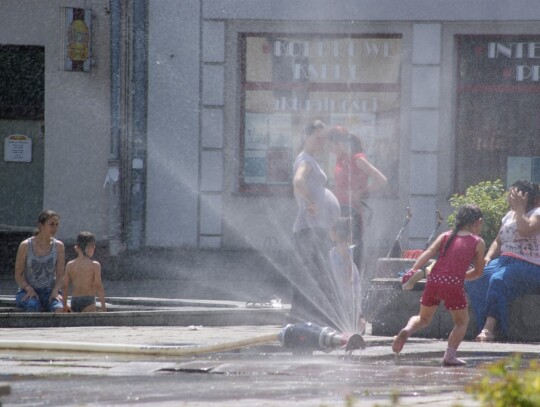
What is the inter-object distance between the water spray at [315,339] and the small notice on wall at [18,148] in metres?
11.8

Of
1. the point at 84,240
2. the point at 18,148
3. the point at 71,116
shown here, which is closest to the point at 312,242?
the point at 84,240

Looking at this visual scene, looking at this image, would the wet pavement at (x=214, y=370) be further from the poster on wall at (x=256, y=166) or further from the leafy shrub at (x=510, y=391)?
the poster on wall at (x=256, y=166)

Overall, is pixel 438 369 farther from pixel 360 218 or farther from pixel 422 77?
pixel 422 77

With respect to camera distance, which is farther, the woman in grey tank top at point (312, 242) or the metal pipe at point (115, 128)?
the metal pipe at point (115, 128)

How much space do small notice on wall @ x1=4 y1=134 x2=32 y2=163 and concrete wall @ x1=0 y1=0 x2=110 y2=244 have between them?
2.98 feet

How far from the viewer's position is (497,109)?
19047mm

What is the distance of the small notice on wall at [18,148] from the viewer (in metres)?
20.7

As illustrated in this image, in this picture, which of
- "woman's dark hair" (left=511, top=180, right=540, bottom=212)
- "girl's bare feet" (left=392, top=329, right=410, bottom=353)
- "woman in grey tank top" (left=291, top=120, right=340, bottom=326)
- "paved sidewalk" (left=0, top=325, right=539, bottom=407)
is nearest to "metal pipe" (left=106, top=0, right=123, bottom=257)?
"paved sidewalk" (left=0, top=325, right=539, bottom=407)

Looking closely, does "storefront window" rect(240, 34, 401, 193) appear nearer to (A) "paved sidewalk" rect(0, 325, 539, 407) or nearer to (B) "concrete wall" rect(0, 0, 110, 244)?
(B) "concrete wall" rect(0, 0, 110, 244)

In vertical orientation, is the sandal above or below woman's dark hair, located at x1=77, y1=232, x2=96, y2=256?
below

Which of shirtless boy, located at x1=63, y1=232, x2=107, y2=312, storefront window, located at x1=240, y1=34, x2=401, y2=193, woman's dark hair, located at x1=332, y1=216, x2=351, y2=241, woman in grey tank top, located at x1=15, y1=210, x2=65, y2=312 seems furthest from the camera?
storefront window, located at x1=240, y1=34, x2=401, y2=193

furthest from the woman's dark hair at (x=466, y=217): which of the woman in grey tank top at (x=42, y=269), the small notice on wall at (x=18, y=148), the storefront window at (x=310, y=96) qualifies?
the small notice on wall at (x=18, y=148)

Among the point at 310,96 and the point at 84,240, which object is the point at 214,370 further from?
the point at 310,96

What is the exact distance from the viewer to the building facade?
1898 centimetres
